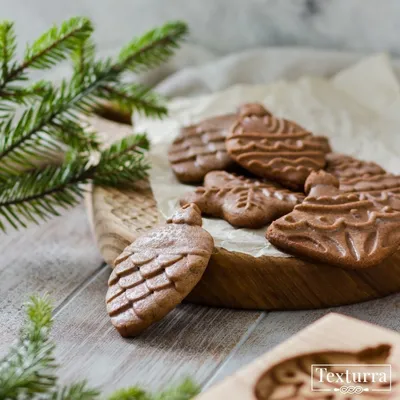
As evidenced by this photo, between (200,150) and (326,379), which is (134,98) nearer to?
(200,150)

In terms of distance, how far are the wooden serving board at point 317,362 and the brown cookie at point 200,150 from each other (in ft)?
1.97

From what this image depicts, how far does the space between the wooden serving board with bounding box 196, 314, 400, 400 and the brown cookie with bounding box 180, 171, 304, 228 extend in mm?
356

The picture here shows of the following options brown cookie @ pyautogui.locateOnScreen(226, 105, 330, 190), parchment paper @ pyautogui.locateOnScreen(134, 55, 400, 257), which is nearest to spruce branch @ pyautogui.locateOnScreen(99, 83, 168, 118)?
parchment paper @ pyautogui.locateOnScreen(134, 55, 400, 257)

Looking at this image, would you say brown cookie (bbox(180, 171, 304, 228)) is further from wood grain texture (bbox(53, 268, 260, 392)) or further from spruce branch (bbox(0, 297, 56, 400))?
spruce branch (bbox(0, 297, 56, 400))

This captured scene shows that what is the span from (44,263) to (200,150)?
40 centimetres

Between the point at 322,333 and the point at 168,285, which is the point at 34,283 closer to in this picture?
the point at 168,285

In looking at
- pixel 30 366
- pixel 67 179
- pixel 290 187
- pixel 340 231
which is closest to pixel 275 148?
pixel 290 187

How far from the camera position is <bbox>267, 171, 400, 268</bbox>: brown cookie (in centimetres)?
122

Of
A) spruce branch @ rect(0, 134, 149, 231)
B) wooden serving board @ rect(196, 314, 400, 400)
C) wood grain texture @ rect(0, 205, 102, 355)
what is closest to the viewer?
wooden serving board @ rect(196, 314, 400, 400)

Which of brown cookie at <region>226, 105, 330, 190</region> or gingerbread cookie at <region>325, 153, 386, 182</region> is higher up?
brown cookie at <region>226, 105, 330, 190</region>

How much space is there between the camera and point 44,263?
1.50 metres

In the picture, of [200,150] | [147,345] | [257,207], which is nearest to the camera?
[147,345]

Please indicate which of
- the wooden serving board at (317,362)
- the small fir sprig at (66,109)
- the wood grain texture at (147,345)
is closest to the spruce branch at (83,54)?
the small fir sprig at (66,109)

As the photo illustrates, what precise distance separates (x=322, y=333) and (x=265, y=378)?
0.37 ft
